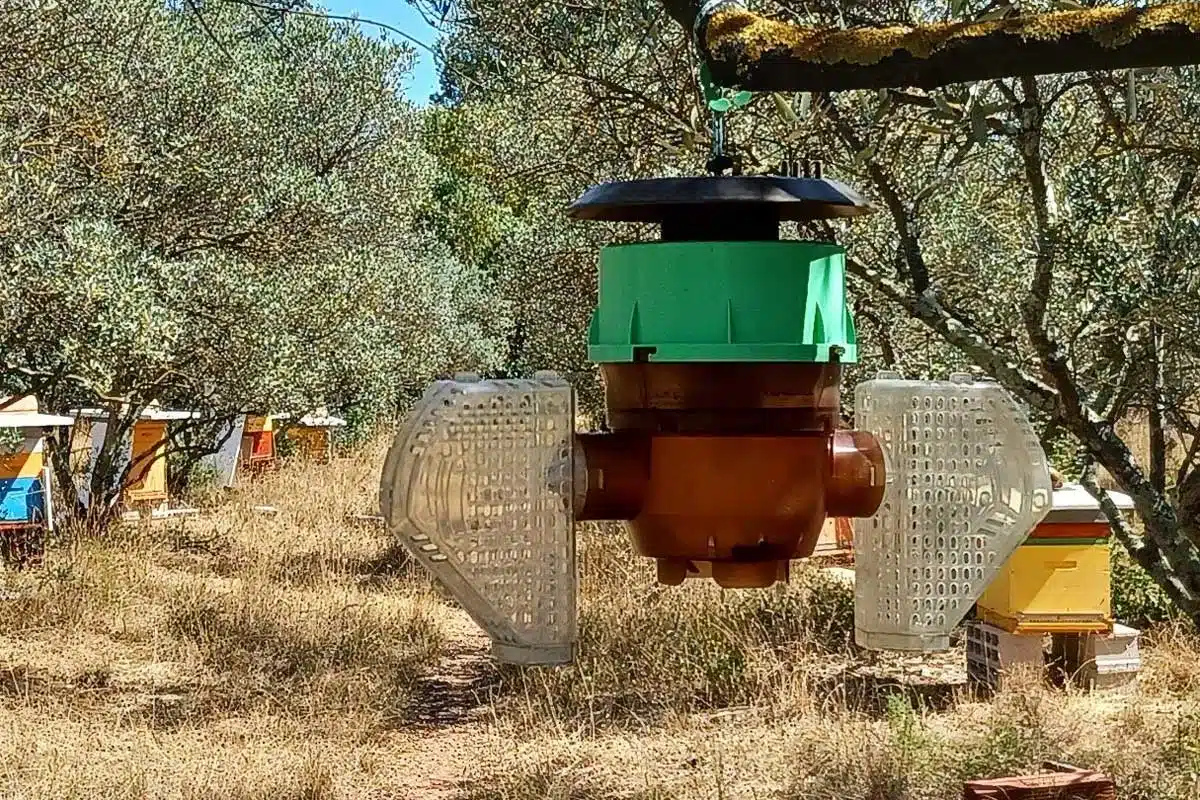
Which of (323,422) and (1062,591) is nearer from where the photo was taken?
(1062,591)

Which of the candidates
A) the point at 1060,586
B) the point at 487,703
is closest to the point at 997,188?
the point at 1060,586

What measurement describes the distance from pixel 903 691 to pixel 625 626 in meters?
1.76

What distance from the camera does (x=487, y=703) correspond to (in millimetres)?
7379

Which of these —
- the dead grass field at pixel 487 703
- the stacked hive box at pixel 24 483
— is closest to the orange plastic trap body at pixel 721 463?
the dead grass field at pixel 487 703

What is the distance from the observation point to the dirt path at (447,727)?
6.18 metres

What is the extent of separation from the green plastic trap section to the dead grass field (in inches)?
191

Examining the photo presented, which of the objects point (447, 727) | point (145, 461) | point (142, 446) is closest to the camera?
point (447, 727)

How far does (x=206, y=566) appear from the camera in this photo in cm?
1067

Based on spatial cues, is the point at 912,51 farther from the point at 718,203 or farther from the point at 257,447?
the point at 257,447

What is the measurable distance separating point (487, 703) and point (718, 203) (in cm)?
678

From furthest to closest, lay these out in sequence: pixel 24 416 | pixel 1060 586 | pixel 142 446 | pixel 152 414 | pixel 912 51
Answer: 1. pixel 142 446
2. pixel 152 414
3. pixel 24 416
4. pixel 1060 586
5. pixel 912 51

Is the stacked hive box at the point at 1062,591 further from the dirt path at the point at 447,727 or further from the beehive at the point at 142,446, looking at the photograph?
the beehive at the point at 142,446

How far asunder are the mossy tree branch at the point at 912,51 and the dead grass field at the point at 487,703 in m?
4.83

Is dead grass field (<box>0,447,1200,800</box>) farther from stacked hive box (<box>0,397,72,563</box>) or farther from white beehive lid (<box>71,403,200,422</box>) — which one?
white beehive lid (<box>71,403,200,422</box>)
